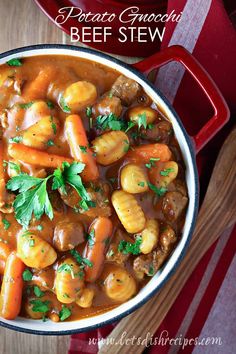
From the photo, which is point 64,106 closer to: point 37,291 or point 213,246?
point 37,291

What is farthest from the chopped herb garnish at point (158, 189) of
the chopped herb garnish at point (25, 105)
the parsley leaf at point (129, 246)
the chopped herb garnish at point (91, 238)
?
the chopped herb garnish at point (25, 105)

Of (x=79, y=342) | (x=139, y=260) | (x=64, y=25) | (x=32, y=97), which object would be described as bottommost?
(x=79, y=342)

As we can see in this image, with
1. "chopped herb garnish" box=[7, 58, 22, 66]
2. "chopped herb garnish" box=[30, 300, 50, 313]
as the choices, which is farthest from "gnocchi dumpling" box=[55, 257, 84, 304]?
"chopped herb garnish" box=[7, 58, 22, 66]

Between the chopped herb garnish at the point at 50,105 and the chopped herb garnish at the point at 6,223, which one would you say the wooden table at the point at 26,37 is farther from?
the chopped herb garnish at the point at 6,223

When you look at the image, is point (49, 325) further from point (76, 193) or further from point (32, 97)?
point (32, 97)

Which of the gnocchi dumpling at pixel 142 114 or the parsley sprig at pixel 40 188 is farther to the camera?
the gnocchi dumpling at pixel 142 114

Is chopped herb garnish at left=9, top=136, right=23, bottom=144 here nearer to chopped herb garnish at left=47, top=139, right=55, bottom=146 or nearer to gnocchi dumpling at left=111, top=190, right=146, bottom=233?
chopped herb garnish at left=47, top=139, right=55, bottom=146

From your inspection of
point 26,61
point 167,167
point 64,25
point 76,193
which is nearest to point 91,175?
point 76,193

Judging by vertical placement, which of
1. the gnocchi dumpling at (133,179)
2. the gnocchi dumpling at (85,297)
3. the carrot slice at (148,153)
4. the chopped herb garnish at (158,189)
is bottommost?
the gnocchi dumpling at (85,297)
